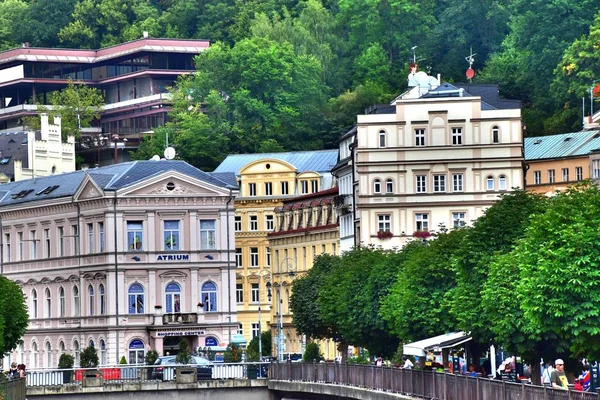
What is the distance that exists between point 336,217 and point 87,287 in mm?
21994

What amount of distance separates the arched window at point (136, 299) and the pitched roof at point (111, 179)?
6.62 meters

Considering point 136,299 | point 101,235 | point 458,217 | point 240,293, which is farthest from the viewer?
point 240,293

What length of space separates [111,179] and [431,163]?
21671 mm

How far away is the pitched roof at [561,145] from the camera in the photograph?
158750mm

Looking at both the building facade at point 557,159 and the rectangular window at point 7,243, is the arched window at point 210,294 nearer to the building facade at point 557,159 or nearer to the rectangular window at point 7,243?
the rectangular window at point 7,243

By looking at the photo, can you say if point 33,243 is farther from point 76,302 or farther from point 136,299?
point 136,299

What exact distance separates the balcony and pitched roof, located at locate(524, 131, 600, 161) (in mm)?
28776

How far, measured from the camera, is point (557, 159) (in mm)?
161125

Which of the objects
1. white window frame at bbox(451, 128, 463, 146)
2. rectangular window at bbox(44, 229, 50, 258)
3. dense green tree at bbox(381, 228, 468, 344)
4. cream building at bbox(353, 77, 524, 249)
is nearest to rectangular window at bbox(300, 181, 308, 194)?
rectangular window at bbox(44, 229, 50, 258)

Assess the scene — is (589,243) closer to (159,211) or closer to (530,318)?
(530,318)

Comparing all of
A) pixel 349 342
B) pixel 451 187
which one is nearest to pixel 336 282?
pixel 349 342

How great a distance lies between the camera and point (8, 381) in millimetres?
92438

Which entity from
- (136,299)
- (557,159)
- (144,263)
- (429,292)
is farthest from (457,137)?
(429,292)

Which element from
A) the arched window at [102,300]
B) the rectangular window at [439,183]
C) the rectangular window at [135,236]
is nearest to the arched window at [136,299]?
the arched window at [102,300]
